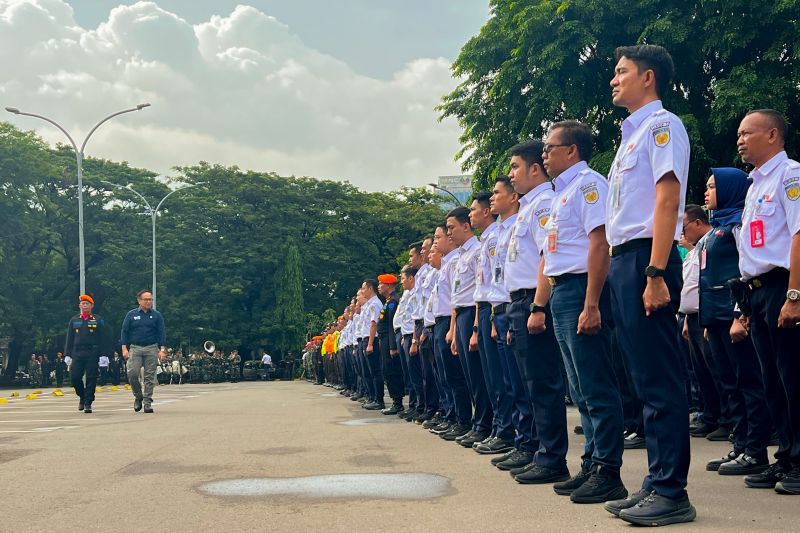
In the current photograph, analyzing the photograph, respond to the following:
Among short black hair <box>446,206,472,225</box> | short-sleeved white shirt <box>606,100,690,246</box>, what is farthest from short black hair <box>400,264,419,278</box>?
short-sleeved white shirt <box>606,100,690,246</box>

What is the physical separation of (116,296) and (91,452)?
134 feet

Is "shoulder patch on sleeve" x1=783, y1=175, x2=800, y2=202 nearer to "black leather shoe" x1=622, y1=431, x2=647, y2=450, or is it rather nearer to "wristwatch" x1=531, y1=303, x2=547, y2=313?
"wristwatch" x1=531, y1=303, x2=547, y2=313

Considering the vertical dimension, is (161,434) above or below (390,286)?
below

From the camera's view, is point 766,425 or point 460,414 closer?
point 766,425

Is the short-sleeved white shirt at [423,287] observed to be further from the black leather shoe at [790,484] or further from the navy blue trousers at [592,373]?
the black leather shoe at [790,484]

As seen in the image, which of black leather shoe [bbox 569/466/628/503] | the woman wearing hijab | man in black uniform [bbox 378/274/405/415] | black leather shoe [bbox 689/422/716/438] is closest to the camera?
black leather shoe [bbox 569/466/628/503]

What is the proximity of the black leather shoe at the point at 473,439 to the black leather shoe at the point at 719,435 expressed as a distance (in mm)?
2016

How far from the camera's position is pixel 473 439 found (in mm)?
8766

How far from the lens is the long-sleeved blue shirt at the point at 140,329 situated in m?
15.6

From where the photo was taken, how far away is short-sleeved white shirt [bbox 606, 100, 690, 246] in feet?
15.9

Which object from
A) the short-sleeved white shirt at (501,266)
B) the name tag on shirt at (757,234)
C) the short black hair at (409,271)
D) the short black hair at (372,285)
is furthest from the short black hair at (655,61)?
the short black hair at (372,285)

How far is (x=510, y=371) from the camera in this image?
24.1 feet

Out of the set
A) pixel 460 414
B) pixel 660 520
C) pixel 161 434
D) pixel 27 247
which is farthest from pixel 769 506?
pixel 27 247

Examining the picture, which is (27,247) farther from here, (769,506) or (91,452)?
(769,506)
